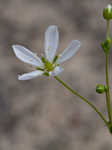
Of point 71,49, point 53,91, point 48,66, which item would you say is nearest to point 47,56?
point 48,66

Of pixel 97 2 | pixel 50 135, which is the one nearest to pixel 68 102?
pixel 50 135

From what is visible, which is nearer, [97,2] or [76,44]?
[76,44]

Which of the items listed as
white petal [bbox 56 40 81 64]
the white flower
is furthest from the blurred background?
white petal [bbox 56 40 81 64]

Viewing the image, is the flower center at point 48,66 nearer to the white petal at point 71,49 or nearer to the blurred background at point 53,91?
the white petal at point 71,49

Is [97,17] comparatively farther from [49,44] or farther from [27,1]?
[49,44]

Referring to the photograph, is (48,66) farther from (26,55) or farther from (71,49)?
(71,49)

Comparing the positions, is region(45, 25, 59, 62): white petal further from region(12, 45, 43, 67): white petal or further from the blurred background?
the blurred background
